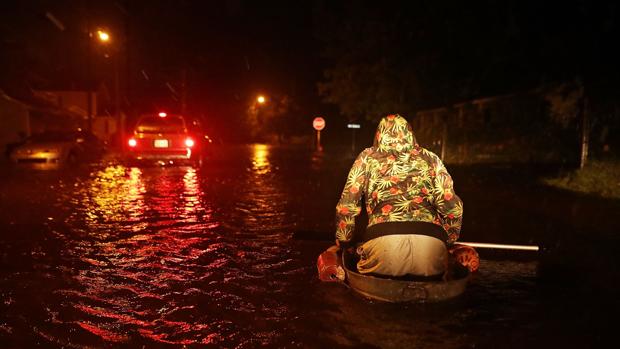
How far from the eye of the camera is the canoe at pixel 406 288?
14.8 ft

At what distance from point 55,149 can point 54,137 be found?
1.29 metres

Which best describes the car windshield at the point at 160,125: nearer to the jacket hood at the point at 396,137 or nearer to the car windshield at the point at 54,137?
the car windshield at the point at 54,137

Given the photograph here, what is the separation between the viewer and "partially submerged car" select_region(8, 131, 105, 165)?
21.8m

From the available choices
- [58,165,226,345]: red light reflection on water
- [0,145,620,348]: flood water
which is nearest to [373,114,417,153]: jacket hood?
[0,145,620,348]: flood water

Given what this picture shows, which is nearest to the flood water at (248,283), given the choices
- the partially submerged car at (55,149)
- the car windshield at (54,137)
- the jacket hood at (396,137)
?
the jacket hood at (396,137)

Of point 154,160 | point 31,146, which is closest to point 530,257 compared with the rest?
point 154,160

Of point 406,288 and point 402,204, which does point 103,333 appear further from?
point 402,204

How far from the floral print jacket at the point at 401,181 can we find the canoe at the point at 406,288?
1.52 feet

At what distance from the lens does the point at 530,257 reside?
7195 millimetres

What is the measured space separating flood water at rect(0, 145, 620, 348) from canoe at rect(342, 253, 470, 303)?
17 cm

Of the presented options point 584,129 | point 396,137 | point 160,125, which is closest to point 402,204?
point 396,137

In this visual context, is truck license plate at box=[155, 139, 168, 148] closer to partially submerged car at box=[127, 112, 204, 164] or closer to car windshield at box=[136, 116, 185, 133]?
partially submerged car at box=[127, 112, 204, 164]

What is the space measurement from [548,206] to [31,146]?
61.2ft

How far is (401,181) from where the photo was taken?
456cm
